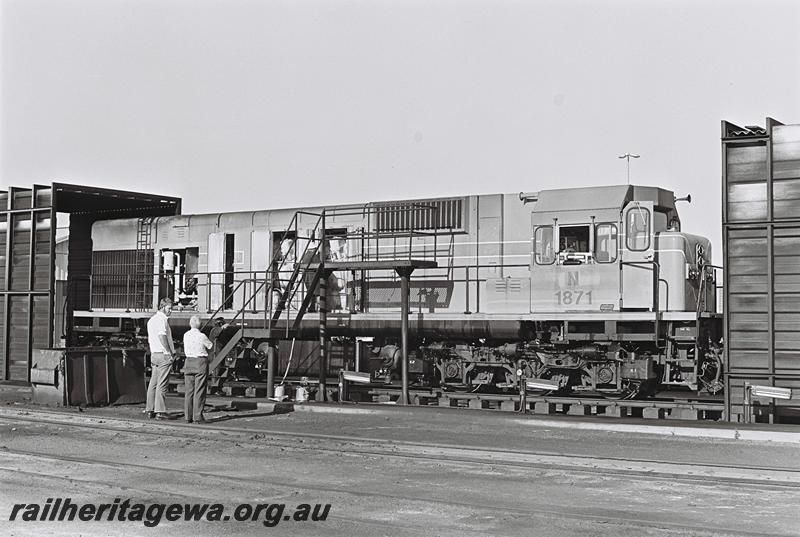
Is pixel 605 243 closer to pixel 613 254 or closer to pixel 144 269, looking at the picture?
pixel 613 254

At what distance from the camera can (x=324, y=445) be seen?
38.2 ft

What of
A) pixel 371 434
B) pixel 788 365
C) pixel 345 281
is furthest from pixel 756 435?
pixel 345 281

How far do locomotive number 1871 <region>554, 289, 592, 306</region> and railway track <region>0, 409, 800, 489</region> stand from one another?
6051 mm

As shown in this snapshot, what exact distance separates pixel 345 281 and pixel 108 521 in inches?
485

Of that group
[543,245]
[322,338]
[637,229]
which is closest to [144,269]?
[322,338]

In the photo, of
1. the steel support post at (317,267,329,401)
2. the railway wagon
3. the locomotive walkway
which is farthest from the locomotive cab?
the steel support post at (317,267,329,401)

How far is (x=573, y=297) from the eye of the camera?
16703 millimetres

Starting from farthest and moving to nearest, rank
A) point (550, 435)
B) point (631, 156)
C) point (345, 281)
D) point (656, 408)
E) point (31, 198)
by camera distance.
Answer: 1. point (631, 156)
2. point (31, 198)
3. point (345, 281)
4. point (656, 408)
5. point (550, 435)

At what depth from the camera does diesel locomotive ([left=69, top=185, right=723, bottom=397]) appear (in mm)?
16234

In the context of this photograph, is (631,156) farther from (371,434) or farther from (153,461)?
(153,461)

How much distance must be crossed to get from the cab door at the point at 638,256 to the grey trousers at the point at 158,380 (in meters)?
7.74

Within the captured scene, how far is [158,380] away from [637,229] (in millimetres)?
8395

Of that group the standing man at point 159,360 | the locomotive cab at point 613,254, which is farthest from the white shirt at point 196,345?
the locomotive cab at point 613,254

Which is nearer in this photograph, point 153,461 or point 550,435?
point 153,461
